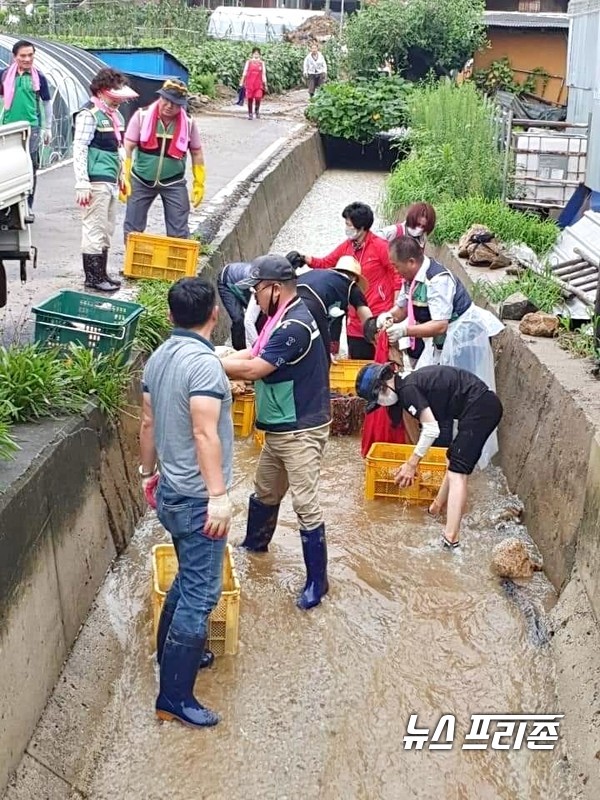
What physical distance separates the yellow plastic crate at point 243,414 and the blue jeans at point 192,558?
11.8ft

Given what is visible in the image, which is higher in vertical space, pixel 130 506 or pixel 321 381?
pixel 321 381

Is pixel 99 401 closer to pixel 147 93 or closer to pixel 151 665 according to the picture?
pixel 151 665

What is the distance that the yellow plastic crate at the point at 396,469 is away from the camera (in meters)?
7.24

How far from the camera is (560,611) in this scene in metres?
5.66

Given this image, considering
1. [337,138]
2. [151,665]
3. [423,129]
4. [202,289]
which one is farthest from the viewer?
[337,138]

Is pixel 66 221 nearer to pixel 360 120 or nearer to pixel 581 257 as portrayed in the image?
pixel 581 257

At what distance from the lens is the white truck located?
7066 millimetres

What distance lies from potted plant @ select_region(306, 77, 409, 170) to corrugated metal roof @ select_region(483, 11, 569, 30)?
5.36 metres

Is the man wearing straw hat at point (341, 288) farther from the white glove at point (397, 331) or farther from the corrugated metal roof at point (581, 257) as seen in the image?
the corrugated metal roof at point (581, 257)

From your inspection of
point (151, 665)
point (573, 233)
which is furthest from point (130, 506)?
point (573, 233)

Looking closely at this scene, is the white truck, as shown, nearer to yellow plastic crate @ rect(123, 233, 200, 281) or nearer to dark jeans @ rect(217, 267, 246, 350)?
dark jeans @ rect(217, 267, 246, 350)

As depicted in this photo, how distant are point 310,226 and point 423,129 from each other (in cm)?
261

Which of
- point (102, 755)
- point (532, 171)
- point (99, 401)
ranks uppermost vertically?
point (532, 171)

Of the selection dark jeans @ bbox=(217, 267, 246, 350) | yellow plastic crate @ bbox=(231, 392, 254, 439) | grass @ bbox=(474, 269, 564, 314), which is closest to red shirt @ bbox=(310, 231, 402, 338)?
dark jeans @ bbox=(217, 267, 246, 350)
